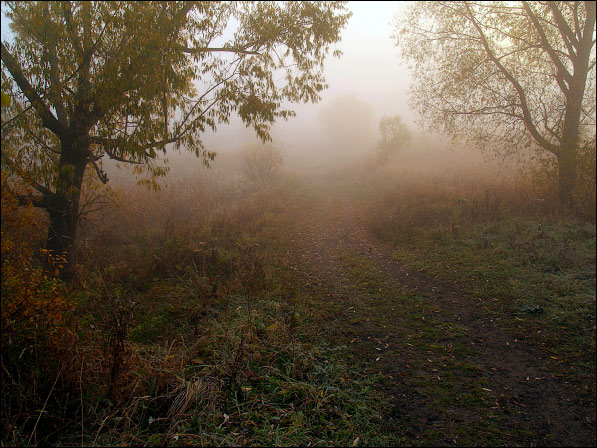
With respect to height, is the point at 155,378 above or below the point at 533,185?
below

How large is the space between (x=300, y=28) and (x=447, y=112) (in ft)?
21.5

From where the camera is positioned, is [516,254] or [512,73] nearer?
[516,254]

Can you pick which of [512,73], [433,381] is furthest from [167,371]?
[512,73]

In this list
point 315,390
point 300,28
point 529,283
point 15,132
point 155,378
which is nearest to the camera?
point 155,378

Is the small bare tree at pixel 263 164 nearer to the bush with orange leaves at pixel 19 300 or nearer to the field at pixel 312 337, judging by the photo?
the field at pixel 312 337

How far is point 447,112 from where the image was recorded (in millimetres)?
11445

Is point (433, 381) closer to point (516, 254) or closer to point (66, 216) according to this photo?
point (516, 254)

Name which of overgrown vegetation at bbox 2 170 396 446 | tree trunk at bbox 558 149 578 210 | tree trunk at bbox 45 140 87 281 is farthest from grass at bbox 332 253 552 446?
tree trunk at bbox 45 140 87 281

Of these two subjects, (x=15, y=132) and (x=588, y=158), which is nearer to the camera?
(x=15, y=132)

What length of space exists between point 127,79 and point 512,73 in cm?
1104

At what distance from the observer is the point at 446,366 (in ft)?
14.2

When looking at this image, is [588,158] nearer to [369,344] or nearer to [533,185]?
[533,185]

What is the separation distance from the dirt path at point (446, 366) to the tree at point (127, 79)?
422 cm

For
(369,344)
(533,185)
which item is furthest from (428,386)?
(533,185)
